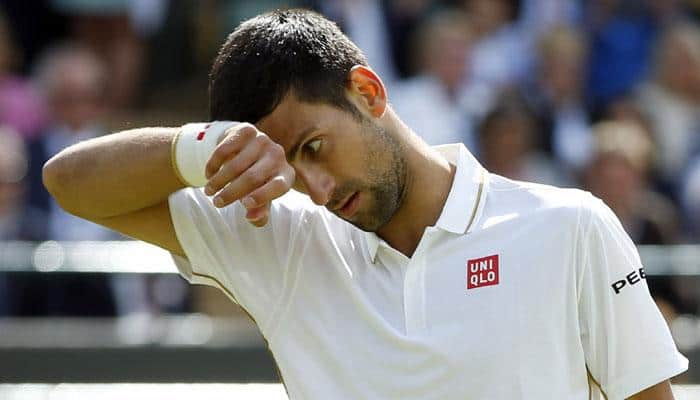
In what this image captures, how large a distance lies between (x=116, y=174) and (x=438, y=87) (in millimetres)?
4209

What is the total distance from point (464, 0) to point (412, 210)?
16.0 ft

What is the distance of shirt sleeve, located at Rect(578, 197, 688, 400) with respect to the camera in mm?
2557

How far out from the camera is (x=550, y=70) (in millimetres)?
7008

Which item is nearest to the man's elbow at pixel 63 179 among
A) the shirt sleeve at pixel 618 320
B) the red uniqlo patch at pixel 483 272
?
the red uniqlo patch at pixel 483 272

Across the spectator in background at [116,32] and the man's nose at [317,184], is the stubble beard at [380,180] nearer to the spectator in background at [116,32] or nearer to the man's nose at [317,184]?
the man's nose at [317,184]

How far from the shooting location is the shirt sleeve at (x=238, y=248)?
9.22 feet

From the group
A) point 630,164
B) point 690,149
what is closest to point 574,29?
point 690,149

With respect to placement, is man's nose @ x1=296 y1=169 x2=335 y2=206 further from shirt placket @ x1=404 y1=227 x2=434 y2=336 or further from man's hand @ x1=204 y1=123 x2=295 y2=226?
shirt placket @ x1=404 y1=227 x2=434 y2=336

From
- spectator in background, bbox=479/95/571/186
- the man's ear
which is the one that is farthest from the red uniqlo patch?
spectator in background, bbox=479/95/571/186

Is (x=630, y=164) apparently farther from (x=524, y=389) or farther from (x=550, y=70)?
(x=524, y=389)

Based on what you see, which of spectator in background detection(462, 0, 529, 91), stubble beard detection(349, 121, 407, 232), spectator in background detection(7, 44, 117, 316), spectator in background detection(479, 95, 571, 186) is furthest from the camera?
spectator in background detection(462, 0, 529, 91)

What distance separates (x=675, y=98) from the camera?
7070mm

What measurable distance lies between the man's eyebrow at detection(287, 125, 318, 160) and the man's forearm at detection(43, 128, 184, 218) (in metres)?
0.26

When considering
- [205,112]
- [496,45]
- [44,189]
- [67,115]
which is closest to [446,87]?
[496,45]
